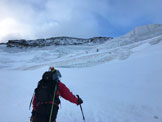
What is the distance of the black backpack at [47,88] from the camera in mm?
1865

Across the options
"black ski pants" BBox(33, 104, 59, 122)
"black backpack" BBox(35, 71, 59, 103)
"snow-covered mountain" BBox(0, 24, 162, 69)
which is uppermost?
"snow-covered mountain" BBox(0, 24, 162, 69)

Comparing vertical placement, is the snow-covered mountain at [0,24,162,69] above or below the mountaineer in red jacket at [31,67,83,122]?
above

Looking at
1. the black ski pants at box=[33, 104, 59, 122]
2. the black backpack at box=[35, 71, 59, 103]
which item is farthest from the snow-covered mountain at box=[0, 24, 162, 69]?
the black ski pants at box=[33, 104, 59, 122]

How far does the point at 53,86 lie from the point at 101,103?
2.56m

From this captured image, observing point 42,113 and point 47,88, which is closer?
point 42,113

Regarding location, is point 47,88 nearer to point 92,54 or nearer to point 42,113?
point 42,113

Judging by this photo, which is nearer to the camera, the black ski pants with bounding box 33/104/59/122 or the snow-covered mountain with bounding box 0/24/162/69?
the black ski pants with bounding box 33/104/59/122

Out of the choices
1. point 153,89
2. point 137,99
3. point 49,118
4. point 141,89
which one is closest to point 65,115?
point 49,118

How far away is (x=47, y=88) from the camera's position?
191cm

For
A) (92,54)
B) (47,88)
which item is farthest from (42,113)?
(92,54)

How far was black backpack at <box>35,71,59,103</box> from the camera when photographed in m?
1.87

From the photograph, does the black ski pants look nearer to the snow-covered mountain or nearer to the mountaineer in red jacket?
the mountaineer in red jacket

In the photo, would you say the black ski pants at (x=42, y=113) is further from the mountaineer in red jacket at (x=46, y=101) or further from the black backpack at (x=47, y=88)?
the black backpack at (x=47, y=88)

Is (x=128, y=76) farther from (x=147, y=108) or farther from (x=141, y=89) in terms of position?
(x=147, y=108)
